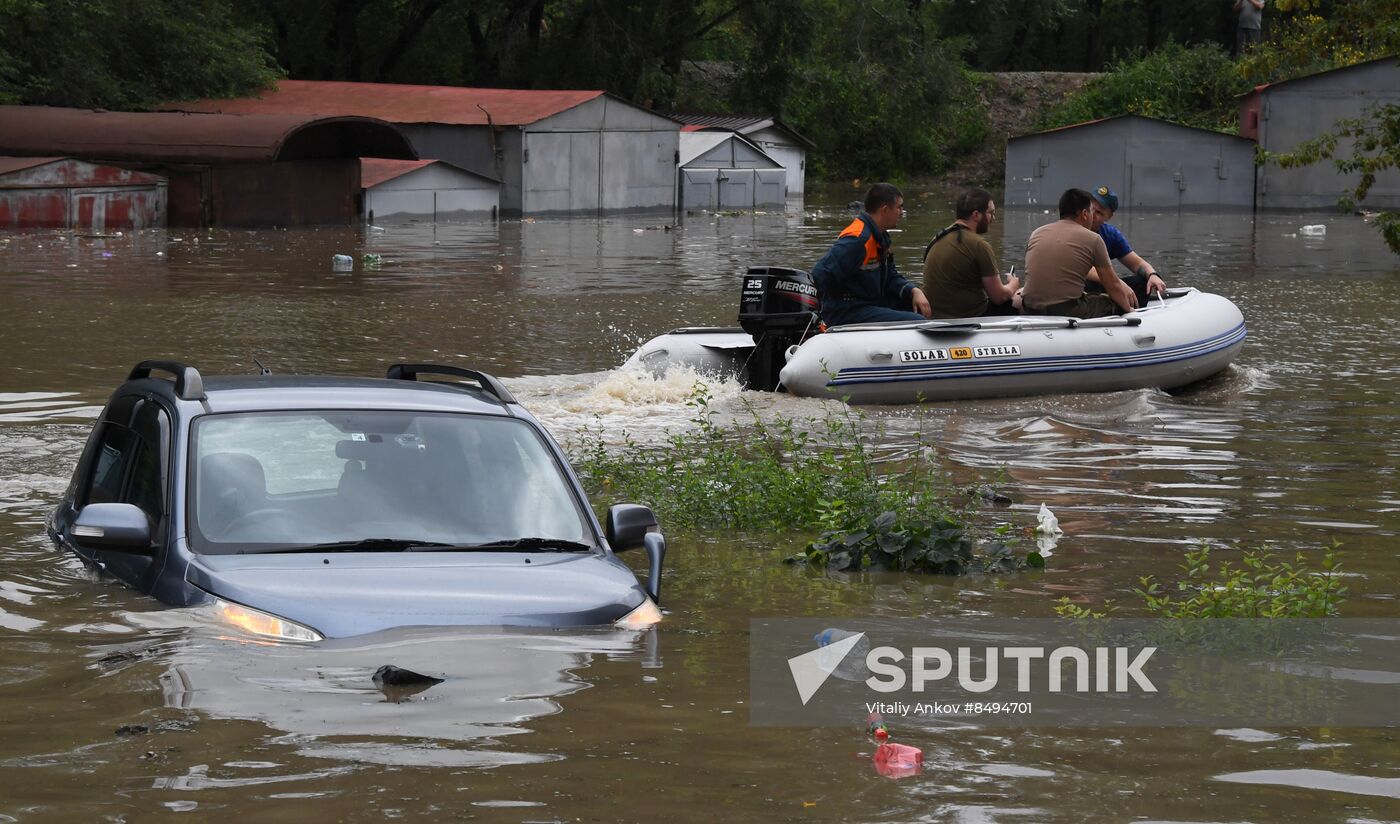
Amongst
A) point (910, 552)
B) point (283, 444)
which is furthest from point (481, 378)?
point (910, 552)

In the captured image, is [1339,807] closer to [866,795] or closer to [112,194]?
[866,795]

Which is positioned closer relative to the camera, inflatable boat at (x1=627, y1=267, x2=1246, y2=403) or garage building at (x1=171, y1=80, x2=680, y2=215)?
inflatable boat at (x1=627, y1=267, x2=1246, y2=403)

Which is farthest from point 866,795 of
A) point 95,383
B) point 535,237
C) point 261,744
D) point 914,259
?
point 535,237

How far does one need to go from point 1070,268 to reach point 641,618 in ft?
32.4

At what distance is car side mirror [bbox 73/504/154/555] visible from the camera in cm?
566

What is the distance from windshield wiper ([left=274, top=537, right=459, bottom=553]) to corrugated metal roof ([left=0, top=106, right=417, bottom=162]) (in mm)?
31481

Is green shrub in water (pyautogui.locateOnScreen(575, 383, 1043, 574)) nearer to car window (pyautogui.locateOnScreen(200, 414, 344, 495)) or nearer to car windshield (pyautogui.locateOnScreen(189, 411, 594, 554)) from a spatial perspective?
car windshield (pyautogui.locateOnScreen(189, 411, 594, 554))

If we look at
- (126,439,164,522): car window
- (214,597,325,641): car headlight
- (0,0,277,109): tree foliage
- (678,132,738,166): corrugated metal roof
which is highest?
(0,0,277,109): tree foliage

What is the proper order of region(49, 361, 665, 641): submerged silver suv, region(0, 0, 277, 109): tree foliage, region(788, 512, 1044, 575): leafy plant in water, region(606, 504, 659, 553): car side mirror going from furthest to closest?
region(0, 0, 277, 109): tree foliage → region(788, 512, 1044, 575): leafy plant in water → region(606, 504, 659, 553): car side mirror → region(49, 361, 665, 641): submerged silver suv

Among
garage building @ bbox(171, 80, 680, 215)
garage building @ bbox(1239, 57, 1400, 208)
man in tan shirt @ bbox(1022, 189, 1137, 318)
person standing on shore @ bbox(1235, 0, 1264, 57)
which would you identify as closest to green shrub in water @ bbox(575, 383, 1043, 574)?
man in tan shirt @ bbox(1022, 189, 1137, 318)

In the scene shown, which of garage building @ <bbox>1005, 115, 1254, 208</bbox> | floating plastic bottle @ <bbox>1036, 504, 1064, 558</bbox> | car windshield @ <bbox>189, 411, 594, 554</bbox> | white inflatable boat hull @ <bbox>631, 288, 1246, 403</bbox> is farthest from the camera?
garage building @ <bbox>1005, 115, 1254, 208</bbox>

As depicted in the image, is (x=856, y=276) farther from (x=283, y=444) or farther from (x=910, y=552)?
(x=283, y=444)

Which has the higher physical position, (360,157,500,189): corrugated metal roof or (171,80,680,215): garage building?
(171,80,680,215): garage building

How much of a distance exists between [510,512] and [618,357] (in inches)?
435
